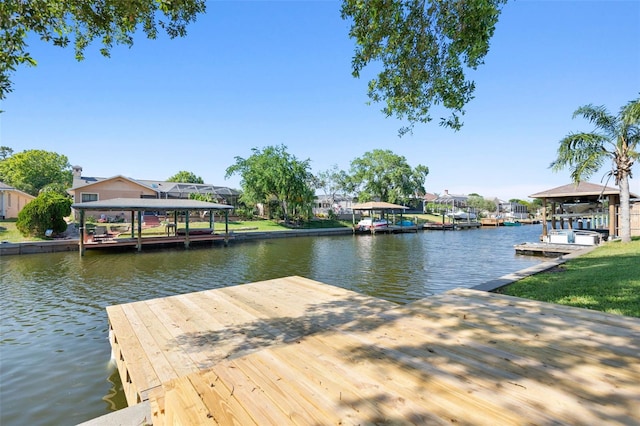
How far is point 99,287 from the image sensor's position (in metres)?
9.49

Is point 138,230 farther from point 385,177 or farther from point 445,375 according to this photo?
point 385,177

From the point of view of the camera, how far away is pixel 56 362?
4.68m

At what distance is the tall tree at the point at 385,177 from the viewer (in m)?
48.1

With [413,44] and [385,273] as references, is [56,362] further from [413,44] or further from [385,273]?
[385,273]

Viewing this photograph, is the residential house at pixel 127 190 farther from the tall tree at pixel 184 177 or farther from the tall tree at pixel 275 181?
the tall tree at pixel 184 177

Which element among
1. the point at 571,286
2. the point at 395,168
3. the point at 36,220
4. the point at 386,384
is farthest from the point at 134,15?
the point at 395,168

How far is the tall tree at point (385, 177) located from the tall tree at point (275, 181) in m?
16.7

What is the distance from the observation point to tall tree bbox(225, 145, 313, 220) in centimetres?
3247

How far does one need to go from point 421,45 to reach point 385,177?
144ft

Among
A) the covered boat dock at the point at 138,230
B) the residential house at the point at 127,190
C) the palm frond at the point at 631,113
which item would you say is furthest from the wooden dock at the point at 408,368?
the residential house at the point at 127,190

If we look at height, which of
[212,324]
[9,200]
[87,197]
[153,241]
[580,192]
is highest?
[87,197]

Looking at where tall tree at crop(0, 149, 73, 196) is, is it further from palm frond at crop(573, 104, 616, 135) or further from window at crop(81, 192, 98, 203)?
palm frond at crop(573, 104, 616, 135)

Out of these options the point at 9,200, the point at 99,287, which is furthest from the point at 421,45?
the point at 9,200

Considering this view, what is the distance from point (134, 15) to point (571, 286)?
31.3 feet
